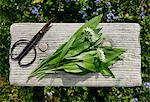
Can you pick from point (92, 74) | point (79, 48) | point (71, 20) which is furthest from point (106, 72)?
point (71, 20)

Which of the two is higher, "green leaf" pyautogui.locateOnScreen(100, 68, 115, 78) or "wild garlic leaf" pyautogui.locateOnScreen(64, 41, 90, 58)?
"wild garlic leaf" pyautogui.locateOnScreen(64, 41, 90, 58)

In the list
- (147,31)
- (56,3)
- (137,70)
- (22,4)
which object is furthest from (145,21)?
(22,4)

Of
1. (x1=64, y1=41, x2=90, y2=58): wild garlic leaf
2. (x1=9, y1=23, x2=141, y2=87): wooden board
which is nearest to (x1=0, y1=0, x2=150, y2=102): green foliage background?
(x1=9, y1=23, x2=141, y2=87): wooden board

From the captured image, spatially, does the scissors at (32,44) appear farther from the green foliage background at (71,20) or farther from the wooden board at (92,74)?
the green foliage background at (71,20)

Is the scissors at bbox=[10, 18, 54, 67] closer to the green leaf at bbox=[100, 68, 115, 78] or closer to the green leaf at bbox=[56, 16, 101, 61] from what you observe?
the green leaf at bbox=[56, 16, 101, 61]

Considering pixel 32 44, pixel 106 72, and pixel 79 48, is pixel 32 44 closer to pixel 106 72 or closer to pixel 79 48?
pixel 79 48

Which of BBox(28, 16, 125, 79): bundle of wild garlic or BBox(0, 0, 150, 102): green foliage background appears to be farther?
BBox(0, 0, 150, 102): green foliage background
